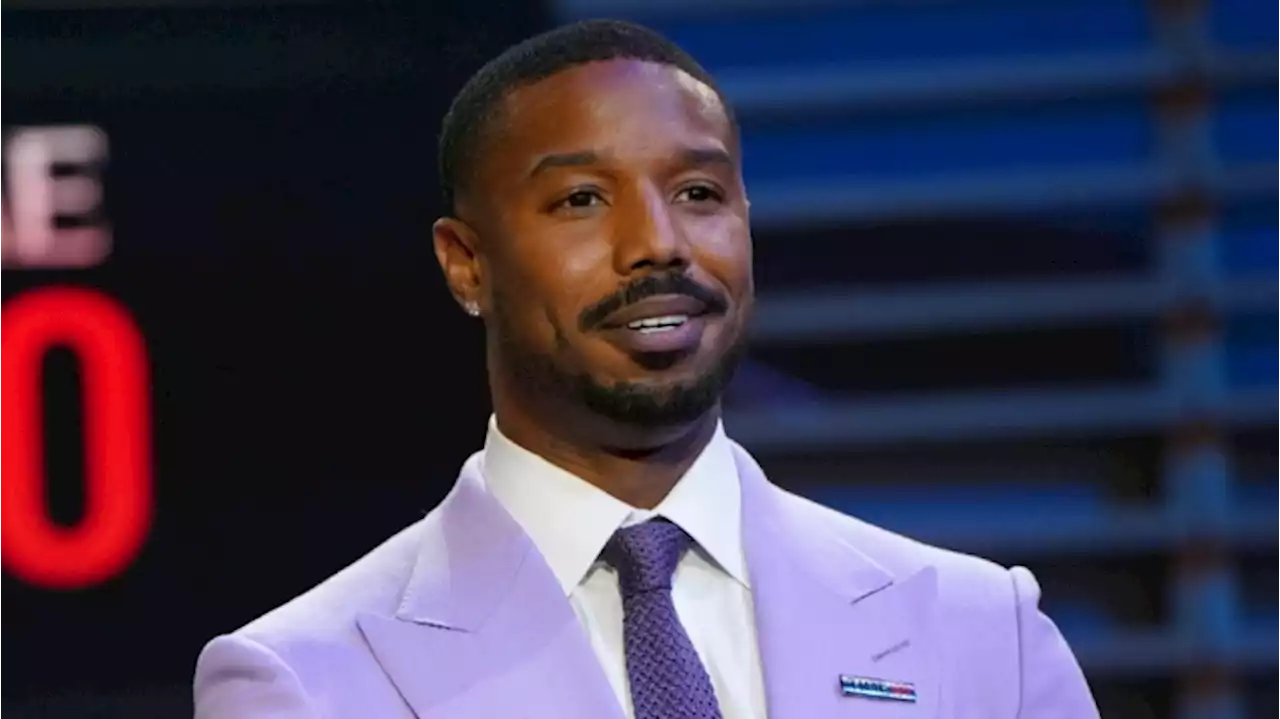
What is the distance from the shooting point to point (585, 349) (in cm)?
244

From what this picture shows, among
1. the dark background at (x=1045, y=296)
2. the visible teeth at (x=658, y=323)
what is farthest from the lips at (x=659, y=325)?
the dark background at (x=1045, y=296)

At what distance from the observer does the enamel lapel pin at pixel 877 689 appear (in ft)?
8.13

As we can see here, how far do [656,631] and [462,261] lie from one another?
1.48 feet

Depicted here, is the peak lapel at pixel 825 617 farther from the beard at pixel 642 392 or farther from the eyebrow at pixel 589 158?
the eyebrow at pixel 589 158

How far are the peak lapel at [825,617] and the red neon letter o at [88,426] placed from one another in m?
1.81

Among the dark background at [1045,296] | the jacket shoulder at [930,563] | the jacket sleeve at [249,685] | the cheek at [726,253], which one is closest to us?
the jacket sleeve at [249,685]

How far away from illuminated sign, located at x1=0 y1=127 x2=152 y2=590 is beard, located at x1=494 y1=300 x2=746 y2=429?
6.14 ft

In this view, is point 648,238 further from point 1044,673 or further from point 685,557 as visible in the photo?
point 1044,673

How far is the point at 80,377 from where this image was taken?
13.8ft

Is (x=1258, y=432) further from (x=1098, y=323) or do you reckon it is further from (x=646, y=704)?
(x=646, y=704)

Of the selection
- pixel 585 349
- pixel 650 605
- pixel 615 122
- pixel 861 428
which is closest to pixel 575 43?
pixel 615 122

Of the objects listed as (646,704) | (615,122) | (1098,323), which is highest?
(1098,323)

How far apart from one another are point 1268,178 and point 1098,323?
415 mm

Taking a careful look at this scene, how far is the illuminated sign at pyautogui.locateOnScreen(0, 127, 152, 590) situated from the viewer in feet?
13.6
